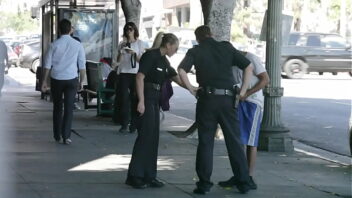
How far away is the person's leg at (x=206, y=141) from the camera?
7797 mm

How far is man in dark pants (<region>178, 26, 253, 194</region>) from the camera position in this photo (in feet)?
25.6

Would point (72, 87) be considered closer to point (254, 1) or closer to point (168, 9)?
point (254, 1)

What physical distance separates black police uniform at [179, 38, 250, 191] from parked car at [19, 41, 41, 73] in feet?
83.7

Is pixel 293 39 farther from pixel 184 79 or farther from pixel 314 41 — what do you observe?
pixel 184 79

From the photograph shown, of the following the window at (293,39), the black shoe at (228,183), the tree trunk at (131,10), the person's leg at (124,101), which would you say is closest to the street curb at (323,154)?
the person's leg at (124,101)

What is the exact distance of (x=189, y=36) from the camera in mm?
45500

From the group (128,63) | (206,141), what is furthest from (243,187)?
(128,63)

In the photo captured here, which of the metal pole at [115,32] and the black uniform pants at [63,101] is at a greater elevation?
the metal pole at [115,32]

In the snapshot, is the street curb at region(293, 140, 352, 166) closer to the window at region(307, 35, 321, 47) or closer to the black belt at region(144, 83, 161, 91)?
the black belt at region(144, 83, 161, 91)

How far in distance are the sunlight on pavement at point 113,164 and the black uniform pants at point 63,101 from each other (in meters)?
1.21

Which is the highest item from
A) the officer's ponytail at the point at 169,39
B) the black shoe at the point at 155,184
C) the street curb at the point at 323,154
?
the officer's ponytail at the point at 169,39

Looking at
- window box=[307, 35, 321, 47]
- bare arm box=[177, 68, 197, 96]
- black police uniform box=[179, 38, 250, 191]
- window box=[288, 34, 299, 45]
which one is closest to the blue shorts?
black police uniform box=[179, 38, 250, 191]

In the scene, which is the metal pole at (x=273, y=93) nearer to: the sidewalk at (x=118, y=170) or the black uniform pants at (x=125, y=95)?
the sidewalk at (x=118, y=170)

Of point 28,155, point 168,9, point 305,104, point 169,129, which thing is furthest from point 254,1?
point 28,155
